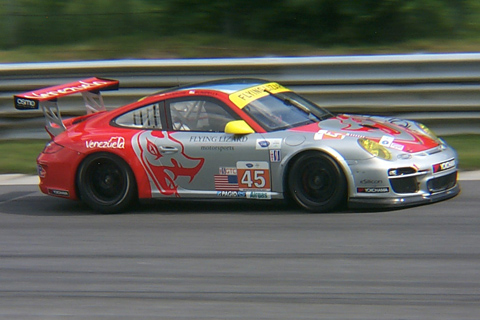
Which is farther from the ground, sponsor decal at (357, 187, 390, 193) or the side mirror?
the side mirror

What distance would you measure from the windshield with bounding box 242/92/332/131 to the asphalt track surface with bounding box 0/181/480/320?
832 millimetres

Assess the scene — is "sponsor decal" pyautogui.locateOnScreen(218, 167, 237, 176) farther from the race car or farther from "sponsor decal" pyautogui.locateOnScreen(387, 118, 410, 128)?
"sponsor decal" pyautogui.locateOnScreen(387, 118, 410, 128)

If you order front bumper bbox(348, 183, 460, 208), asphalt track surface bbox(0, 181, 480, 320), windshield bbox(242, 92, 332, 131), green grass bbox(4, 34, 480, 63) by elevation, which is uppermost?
green grass bbox(4, 34, 480, 63)

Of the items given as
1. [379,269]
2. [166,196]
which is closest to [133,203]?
[166,196]

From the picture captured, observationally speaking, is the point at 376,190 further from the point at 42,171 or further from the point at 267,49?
the point at 267,49

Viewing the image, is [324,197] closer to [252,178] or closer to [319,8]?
[252,178]

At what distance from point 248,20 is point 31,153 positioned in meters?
4.07

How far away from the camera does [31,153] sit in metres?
10.2

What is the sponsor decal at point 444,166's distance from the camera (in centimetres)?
661

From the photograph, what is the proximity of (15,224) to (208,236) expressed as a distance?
2148 millimetres

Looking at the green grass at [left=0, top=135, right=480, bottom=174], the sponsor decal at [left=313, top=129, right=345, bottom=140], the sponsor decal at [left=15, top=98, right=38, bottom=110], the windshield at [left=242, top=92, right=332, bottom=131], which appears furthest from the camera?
the green grass at [left=0, top=135, right=480, bottom=174]

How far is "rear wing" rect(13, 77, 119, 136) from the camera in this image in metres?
7.62

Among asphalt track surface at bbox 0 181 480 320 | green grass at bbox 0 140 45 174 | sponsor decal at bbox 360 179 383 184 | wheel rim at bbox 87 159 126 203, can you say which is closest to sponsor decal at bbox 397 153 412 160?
sponsor decal at bbox 360 179 383 184

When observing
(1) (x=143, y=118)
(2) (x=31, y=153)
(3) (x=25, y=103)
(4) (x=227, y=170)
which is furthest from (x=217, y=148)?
(2) (x=31, y=153)
